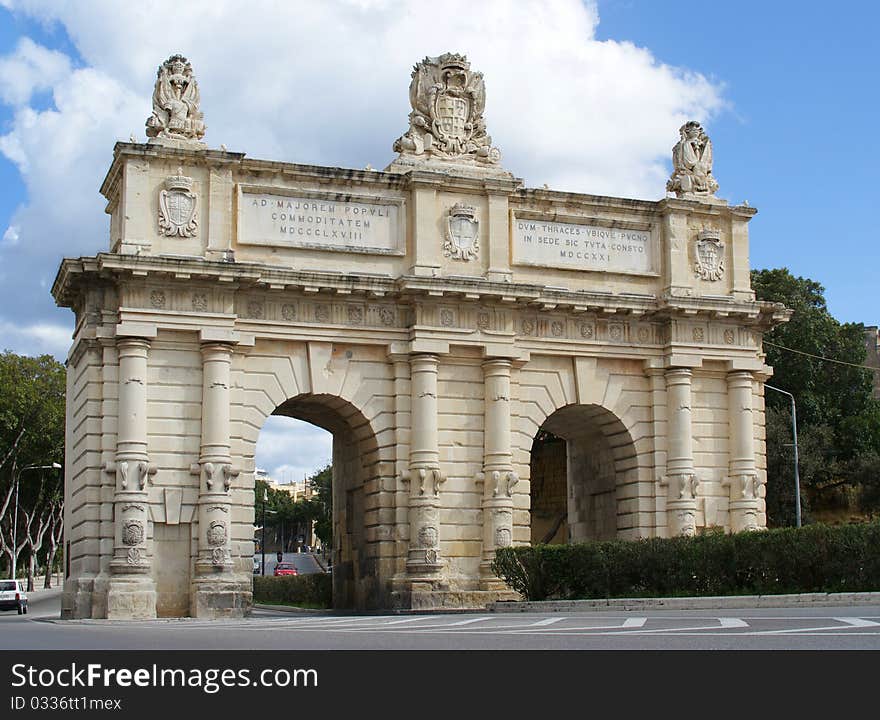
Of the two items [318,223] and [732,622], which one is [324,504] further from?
[732,622]

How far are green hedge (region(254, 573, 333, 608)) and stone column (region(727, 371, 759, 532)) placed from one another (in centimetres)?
1285

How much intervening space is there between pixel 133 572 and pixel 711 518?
15.9m

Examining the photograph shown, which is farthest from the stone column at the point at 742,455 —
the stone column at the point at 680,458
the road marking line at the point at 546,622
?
the road marking line at the point at 546,622

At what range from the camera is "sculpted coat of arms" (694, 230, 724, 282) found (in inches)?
1480

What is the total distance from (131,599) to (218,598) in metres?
2.00

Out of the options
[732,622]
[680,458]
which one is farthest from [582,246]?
[732,622]

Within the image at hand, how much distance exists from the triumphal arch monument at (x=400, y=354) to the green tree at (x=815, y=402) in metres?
20.3

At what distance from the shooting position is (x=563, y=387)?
3609cm

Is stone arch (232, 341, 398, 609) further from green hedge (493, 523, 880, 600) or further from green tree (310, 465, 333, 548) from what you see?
green tree (310, 465, 333, 548)

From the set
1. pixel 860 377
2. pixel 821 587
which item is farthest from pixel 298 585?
pixel 860 377

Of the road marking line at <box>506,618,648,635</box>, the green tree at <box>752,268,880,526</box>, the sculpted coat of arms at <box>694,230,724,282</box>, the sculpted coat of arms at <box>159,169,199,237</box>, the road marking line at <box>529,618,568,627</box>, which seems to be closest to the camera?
the road marking line at <box>506,618,648,635</box>

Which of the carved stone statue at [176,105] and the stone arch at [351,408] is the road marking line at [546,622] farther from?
the carved stone statue at [176,105]

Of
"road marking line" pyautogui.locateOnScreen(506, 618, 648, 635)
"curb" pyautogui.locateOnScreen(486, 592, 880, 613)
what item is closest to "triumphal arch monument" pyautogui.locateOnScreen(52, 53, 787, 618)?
"curb" pyautogui.locateOnScreen(486, 592, 880, 613)

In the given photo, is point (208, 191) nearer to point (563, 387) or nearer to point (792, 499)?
point (563, 387)
